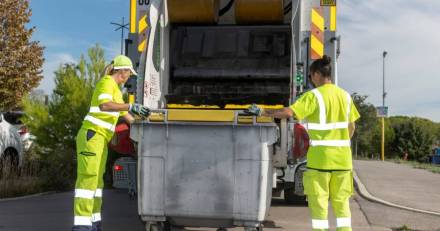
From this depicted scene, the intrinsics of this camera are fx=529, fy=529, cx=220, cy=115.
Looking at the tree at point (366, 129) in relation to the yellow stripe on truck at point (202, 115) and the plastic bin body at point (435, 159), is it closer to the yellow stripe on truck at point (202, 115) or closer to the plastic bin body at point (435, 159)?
the plastic bin body at point (435, 159)

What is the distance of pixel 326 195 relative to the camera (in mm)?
3982

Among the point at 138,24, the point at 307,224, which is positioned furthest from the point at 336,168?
→ the point at 138,24

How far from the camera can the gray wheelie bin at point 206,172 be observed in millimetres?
4074

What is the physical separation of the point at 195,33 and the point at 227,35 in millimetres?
426

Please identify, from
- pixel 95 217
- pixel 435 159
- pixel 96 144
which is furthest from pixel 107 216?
pixel 435 159

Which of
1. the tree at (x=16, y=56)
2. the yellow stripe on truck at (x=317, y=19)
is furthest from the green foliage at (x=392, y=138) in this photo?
the yellow stripe on truck at (x=317, y=19)

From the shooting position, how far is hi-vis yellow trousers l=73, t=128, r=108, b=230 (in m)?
4.57

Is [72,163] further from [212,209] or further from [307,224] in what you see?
[212,209]

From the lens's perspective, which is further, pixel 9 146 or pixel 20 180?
pixel 9 146

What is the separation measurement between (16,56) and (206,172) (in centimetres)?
902

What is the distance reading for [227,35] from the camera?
22.6ft

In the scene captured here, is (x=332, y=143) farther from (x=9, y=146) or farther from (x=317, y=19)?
(x=9, y=146)

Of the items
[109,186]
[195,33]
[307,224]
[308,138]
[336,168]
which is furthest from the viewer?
[109,186]

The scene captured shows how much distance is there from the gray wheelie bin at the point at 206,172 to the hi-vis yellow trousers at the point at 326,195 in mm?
365
